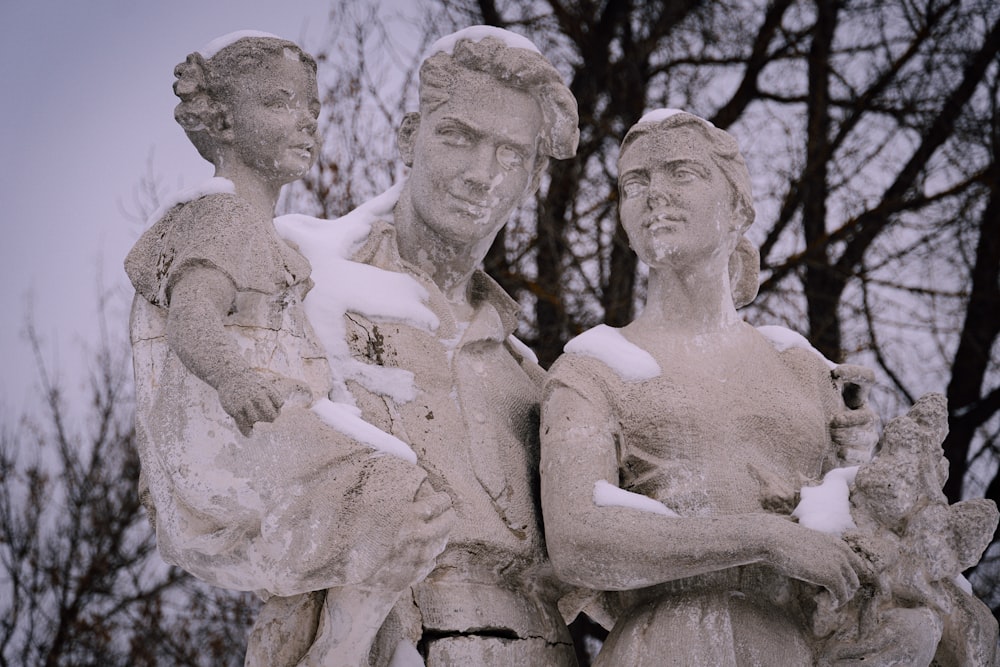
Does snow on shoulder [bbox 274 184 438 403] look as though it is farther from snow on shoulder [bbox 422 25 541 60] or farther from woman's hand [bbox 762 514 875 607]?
woman's hand [bbox 762 514 875 607]

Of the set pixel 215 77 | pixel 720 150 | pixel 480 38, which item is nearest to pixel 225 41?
pixel 215 77

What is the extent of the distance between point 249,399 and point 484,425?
1.06 m

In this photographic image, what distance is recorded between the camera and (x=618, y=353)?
4.57 metres

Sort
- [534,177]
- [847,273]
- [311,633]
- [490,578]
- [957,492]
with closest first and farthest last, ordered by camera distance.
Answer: [311,633]
[490,578]
[534,177]
[957,492]
[847,273]

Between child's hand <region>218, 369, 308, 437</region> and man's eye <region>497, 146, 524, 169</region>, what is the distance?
4.01 ft

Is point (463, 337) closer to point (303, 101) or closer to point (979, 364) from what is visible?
point (303, 101)

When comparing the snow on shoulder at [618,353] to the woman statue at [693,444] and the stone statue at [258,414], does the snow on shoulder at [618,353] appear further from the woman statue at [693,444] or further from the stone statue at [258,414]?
the stone statue at [258,414]

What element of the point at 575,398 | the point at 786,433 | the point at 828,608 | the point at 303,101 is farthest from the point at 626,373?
the point at 303,101

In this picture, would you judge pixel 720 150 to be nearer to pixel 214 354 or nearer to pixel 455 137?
pixel 455 137

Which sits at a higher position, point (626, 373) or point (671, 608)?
point (626, 373)

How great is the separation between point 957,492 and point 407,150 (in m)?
5.15

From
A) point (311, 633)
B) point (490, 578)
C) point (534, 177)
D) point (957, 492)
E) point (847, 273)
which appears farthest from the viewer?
point (847, 273)

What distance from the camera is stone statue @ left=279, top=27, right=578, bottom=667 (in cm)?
435

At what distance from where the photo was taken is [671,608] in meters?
4.27
